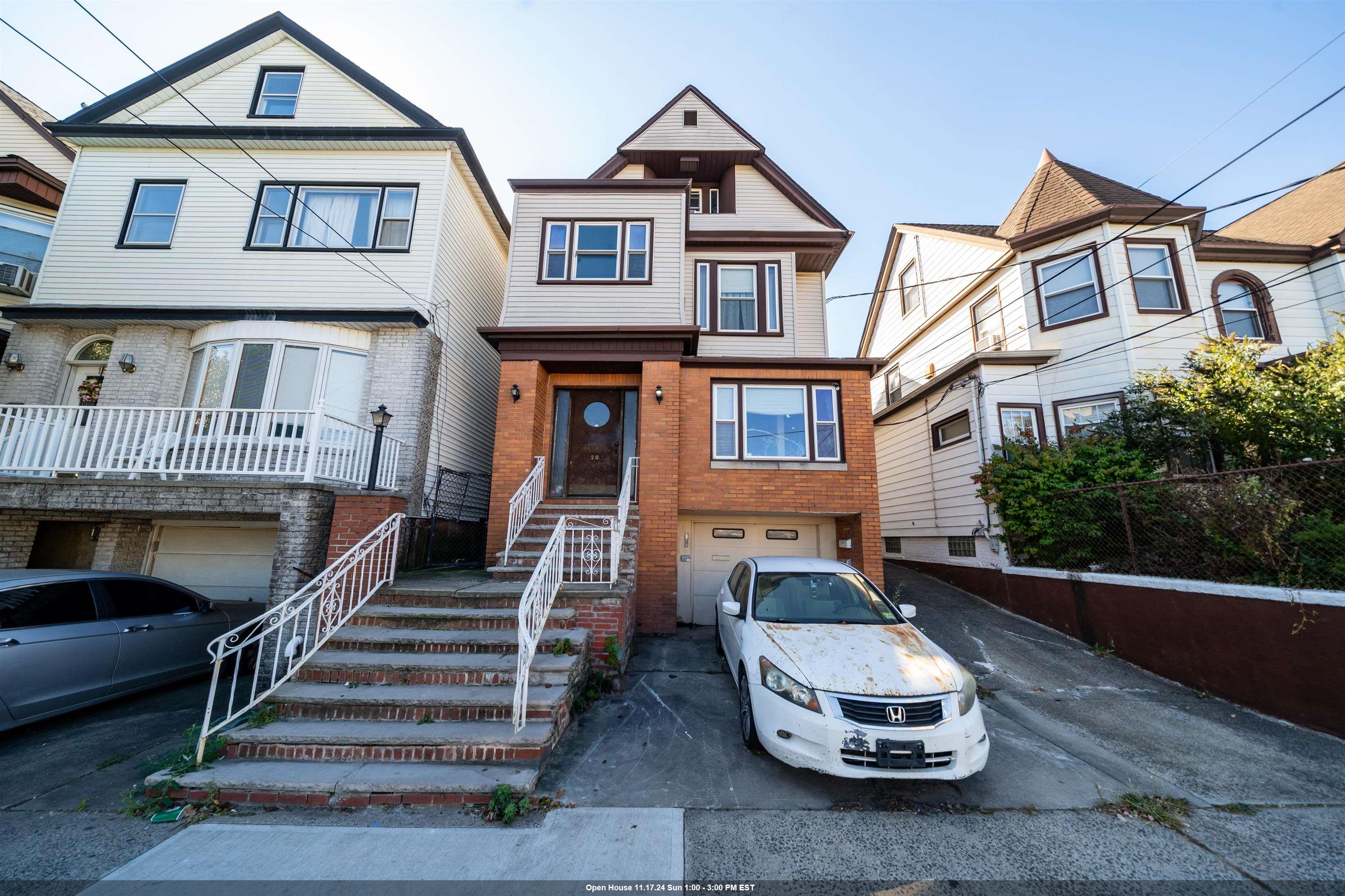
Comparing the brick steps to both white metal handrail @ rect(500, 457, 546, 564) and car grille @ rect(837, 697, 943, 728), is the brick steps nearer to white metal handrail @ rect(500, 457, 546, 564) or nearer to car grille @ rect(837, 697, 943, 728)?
white metal handrail @ rect(500, 457, 546, 564)

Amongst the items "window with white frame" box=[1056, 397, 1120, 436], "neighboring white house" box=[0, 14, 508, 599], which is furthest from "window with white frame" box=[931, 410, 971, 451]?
"neighboring white house" box=[0, 14, 508, 599]

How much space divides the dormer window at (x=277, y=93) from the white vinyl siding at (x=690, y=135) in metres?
7.28

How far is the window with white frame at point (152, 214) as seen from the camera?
1002 cm

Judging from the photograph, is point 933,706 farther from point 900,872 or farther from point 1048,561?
point 1048,561

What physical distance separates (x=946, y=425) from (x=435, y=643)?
11601 millimetres

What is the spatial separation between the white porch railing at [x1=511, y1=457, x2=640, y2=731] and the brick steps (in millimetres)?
302

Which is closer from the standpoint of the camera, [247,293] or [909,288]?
[247,293]

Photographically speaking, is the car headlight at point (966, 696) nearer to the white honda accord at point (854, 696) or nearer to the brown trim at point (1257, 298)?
the white honda accord at point (854, 696)

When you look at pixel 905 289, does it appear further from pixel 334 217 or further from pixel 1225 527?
pixel 334 217

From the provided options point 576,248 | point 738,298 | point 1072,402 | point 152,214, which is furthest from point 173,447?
point 1072,402

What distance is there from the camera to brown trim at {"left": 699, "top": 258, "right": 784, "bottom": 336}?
36.0 ft

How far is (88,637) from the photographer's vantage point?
524 centimetres

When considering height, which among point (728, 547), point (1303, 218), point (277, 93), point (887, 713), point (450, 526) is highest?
point (277, 93)

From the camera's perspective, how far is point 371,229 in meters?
9.93
